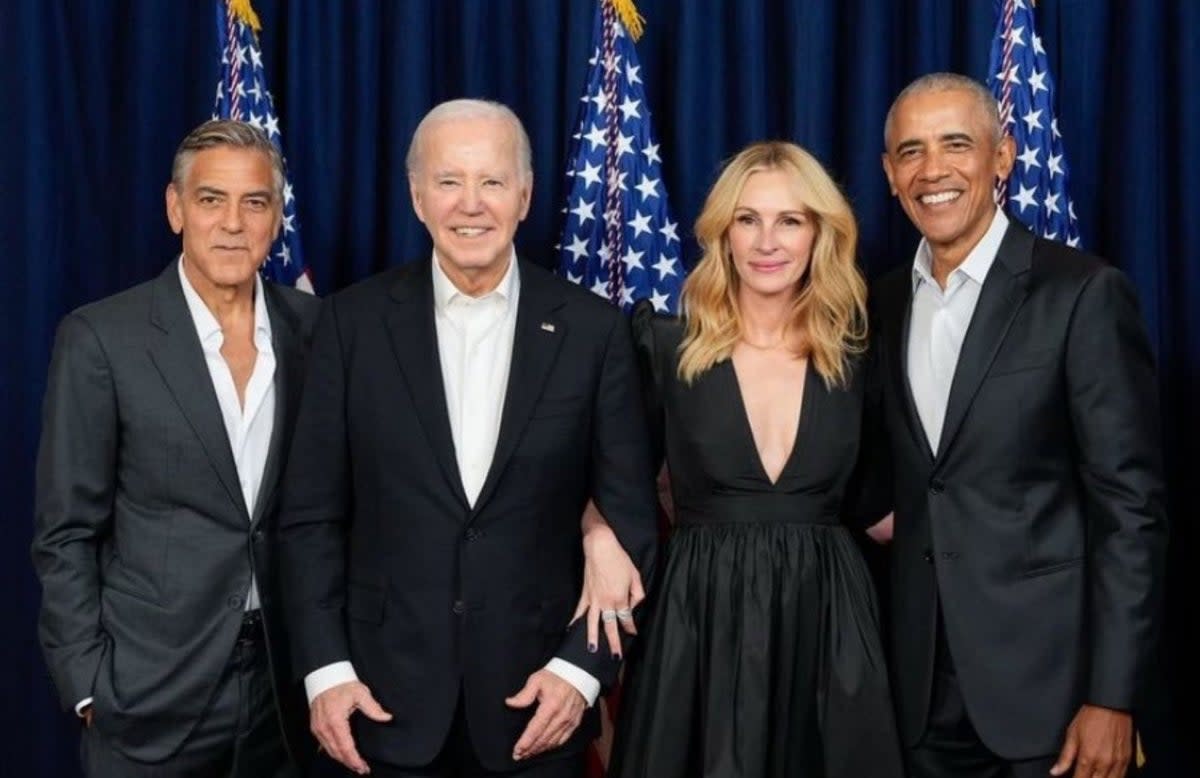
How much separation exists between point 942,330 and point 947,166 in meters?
0.32

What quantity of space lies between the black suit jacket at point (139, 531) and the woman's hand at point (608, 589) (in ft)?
2.10

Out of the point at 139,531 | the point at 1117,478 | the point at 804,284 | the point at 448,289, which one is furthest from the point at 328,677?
the point at 1117,478

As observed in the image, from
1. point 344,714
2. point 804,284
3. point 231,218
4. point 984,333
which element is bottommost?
point 344,714

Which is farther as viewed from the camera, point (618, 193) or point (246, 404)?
point (618, 193)

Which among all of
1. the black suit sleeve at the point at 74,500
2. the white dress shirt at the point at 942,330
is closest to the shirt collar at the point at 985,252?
the white dress shirt at the point at 942,330

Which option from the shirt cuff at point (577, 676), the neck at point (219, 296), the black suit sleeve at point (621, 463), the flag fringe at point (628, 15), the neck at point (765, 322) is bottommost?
the shirt cuff at point (577, 676)

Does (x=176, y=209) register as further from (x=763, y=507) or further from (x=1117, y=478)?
(x=1117, y=478)

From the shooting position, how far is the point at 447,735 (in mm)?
2441

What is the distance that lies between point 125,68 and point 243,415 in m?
1.64

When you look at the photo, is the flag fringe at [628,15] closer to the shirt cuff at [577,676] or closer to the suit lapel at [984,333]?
the suit lapel at [984,333]

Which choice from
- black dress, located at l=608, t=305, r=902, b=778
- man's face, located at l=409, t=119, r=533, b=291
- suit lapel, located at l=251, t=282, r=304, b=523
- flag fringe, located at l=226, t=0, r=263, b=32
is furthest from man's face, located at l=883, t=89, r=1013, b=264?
flag fringe, located at l=226, t=0, r=263, b=32

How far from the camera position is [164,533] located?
2611 millimetres

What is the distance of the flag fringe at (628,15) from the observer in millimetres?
3594

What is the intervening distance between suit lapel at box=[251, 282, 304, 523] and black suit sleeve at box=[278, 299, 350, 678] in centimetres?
18
